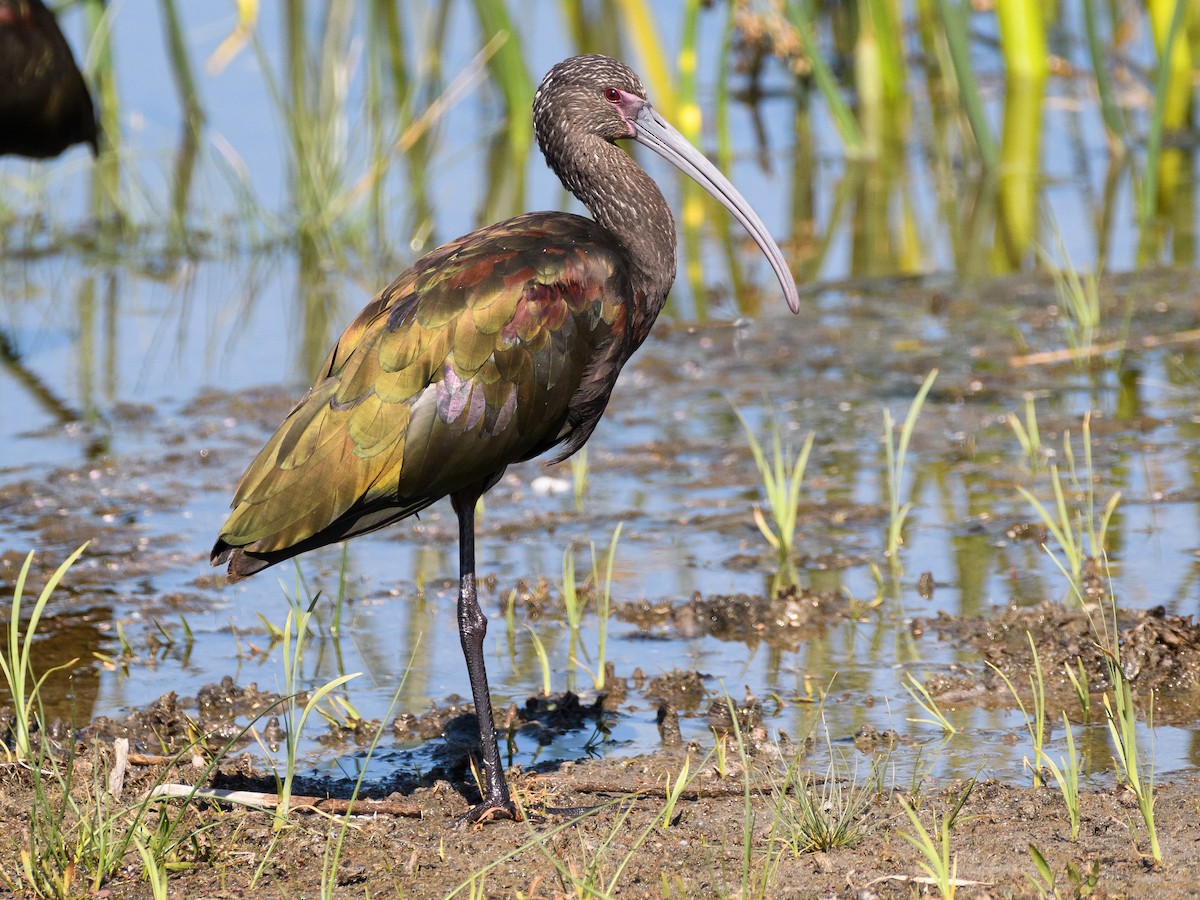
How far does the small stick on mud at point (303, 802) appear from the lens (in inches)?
143

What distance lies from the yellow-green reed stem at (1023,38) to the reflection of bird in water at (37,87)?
228 inches

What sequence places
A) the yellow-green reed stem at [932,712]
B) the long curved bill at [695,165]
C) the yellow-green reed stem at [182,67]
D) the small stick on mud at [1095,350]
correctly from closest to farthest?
the yellow-green reed stem at [932,712]
the long curved bill at [695,165]
the small stick on mud at [1095,350]
the yellow-green reed stem at [182,67]

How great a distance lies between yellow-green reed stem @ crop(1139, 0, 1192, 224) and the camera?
835cm

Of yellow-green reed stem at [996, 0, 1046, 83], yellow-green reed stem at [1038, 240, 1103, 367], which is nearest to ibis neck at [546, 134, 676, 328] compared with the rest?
yellow-green reed stem at [1038, 240, 1103, 367]

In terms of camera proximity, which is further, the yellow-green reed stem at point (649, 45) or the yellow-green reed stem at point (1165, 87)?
the yellow-green reed stem at point (649, 45)

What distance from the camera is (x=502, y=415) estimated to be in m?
3.99

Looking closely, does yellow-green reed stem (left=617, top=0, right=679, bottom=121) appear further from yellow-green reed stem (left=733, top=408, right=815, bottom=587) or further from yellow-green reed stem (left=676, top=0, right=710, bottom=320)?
yellow-green reed stem (left=733, top=408, right=815, bottom=587)

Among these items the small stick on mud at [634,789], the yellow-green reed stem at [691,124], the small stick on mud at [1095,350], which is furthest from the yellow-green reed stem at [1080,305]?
the small stick on mud at [634,789]

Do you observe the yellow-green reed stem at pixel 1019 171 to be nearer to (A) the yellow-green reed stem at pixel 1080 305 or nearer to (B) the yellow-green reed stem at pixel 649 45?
(B) the yellow-green reed stem at pixel 649 45

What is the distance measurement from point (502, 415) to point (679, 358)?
158 inches

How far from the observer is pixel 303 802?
380cm

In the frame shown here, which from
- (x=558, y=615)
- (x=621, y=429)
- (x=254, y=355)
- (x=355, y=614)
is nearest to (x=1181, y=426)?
(x=621, y=429)

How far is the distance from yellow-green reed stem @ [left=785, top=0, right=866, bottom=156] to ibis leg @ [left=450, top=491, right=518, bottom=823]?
6022 mm

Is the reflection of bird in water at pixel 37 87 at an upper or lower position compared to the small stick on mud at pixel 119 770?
upper
